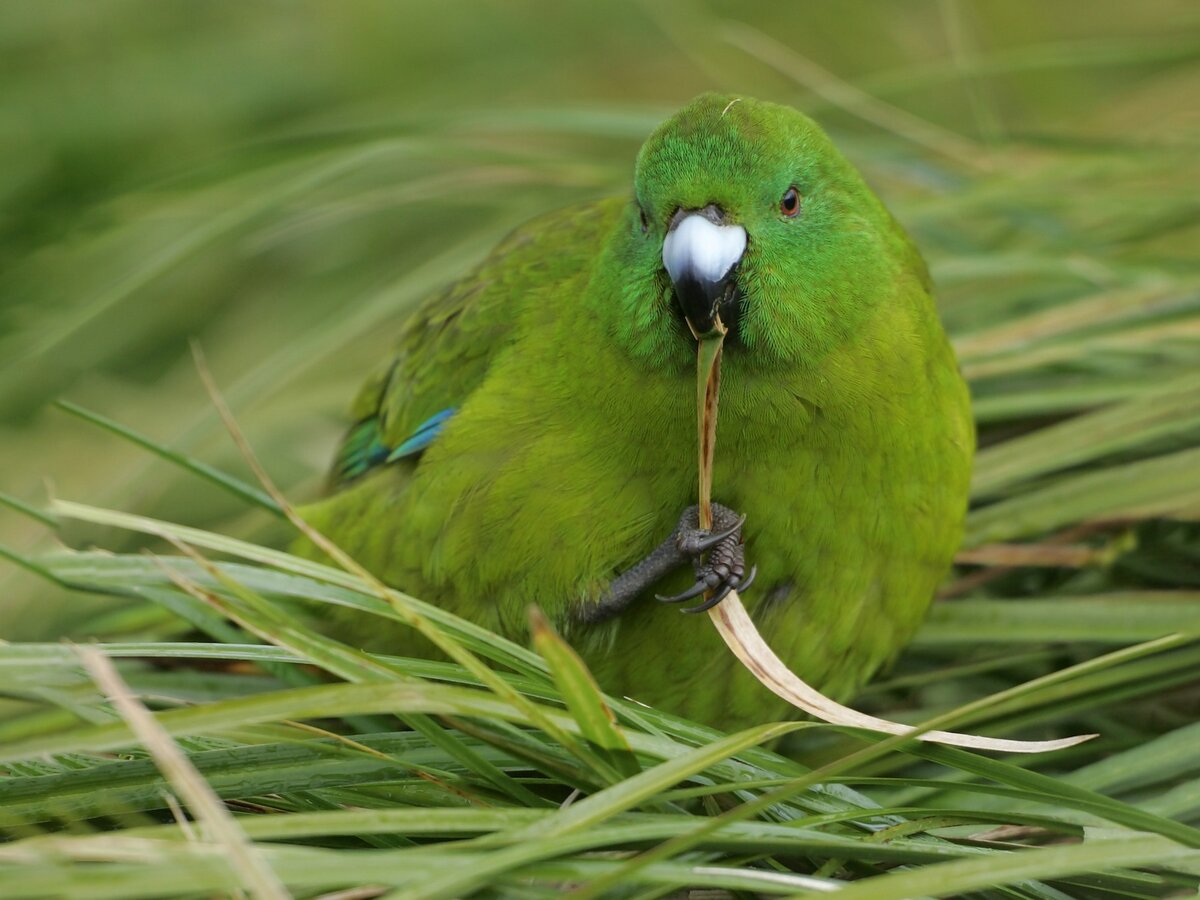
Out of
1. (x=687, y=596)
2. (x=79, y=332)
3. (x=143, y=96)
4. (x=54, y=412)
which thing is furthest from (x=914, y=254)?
(x=143, y=96)

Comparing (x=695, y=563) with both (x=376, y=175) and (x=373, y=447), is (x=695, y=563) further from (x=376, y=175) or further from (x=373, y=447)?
(x=376, y=175)

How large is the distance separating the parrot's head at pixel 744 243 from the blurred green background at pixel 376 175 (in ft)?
3.41

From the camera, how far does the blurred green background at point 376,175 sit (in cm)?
357

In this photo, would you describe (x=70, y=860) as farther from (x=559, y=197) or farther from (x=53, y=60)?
(x=53, y=60)

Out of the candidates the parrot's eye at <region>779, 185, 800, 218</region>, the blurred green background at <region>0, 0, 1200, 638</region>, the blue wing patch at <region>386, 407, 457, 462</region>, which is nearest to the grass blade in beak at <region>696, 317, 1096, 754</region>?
the parrot's eye at <region>779, 185, 800, 218</region>

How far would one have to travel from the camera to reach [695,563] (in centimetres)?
234

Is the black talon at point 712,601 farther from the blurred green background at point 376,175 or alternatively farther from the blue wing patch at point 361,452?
the blurred green background at point 376,175

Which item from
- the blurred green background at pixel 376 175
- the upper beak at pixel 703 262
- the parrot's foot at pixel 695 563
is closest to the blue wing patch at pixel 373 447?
the blurred green background at pixel 376 175

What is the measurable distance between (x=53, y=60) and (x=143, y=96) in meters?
Answer: 0.35

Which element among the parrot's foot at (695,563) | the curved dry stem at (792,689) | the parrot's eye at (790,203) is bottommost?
the curved dry stem at (792,689)

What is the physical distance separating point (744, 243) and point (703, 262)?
11 centimetres

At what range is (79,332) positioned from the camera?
362 centimetres

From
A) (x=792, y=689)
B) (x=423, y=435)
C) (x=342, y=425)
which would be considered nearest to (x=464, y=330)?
(x=423, y=435)

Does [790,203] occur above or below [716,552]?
above
